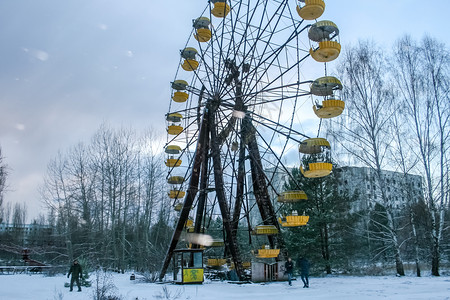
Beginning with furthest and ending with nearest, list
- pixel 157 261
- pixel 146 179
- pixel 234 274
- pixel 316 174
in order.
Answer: pixel 146 179
pixel 157 261
pixel 234 274
pixel 316 174

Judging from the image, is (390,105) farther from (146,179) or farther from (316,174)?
(146,179)

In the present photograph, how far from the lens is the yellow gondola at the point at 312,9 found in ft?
50.5

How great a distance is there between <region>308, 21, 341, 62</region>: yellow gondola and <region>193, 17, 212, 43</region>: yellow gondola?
24.3 feet

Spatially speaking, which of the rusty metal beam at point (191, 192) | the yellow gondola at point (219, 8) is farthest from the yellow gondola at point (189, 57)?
the rusty metal beam at point (191, 192)

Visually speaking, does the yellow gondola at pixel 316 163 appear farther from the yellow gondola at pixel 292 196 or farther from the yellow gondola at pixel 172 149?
the yellow gondola at pixel 172 149

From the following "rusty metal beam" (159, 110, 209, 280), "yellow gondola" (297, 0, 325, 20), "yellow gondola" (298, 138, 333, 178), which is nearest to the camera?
"yellow gondola" (298, 138, 333, 178)

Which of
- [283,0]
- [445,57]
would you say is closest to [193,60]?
[283,0]

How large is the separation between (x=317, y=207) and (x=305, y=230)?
1.66m

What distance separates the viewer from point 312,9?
50.8ft

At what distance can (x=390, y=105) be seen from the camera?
2333 cm

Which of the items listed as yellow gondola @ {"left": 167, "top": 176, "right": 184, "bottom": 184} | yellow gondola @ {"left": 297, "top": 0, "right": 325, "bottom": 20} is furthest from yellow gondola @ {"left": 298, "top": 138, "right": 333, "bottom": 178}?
yellow gondola @ {"left": 167, "top": 176, "right": 184, "bottom": 184}

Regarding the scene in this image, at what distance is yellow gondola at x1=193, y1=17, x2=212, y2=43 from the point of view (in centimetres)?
2189

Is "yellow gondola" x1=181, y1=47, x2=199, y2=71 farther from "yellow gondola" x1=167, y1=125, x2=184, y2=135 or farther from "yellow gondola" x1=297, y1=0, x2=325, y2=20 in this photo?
"yellow gondola" x1=297, y1=0, x2=325, y2=20

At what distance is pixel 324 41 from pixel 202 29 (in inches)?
361
